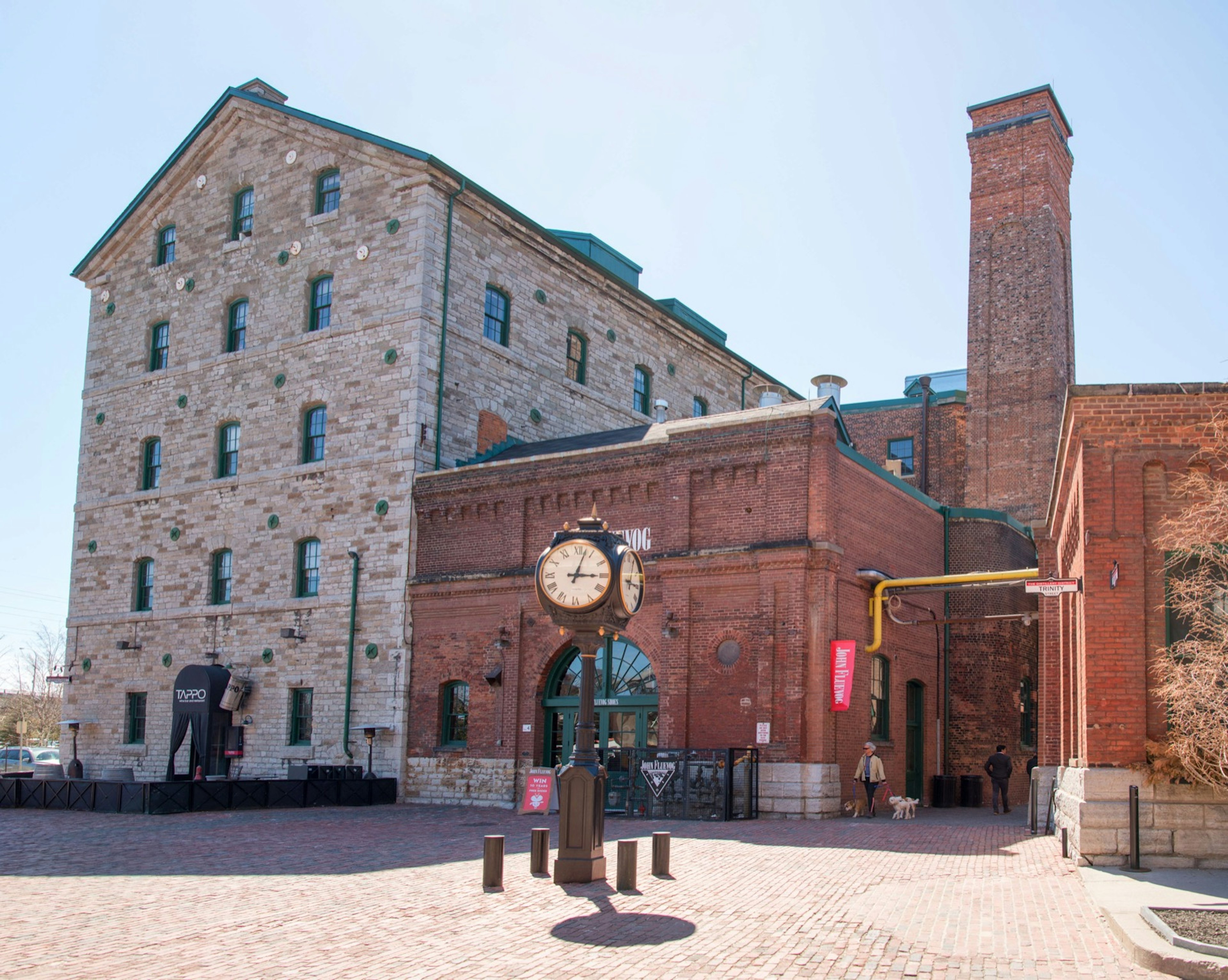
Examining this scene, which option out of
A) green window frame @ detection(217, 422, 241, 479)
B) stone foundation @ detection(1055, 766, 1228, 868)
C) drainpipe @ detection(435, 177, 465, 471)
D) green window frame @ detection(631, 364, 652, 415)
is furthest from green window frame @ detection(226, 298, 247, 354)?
stone foundation @ detection(1055, 766, 1228, 868)

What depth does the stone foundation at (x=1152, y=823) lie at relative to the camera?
12.0 meters

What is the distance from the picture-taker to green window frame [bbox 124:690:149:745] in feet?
101

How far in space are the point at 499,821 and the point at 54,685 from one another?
253 feet

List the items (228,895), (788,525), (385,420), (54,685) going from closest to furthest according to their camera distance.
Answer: (228,895) < (788,525) < (385,420) < (54,685)

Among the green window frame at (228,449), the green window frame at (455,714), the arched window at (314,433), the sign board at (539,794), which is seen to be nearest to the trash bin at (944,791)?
the sign board at (539,794)

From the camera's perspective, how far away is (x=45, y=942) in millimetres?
9016

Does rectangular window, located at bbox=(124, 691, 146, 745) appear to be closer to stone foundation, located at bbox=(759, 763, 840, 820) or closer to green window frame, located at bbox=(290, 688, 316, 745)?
green window frame, located at bbox=(290, 688, 316, 745)

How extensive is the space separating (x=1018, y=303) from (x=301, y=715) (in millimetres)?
23245

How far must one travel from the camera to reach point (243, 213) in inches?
1252

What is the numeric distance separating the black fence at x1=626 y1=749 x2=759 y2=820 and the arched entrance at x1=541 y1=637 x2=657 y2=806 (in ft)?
4.83

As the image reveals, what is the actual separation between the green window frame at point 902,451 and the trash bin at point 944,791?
1642cm

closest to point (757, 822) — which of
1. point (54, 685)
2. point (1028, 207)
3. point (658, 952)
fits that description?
point (658, 952)

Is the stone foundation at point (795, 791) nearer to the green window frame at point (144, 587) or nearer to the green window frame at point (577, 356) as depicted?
the green window frame at point (577, 356)

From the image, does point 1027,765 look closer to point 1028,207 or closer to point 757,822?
point 757,822
